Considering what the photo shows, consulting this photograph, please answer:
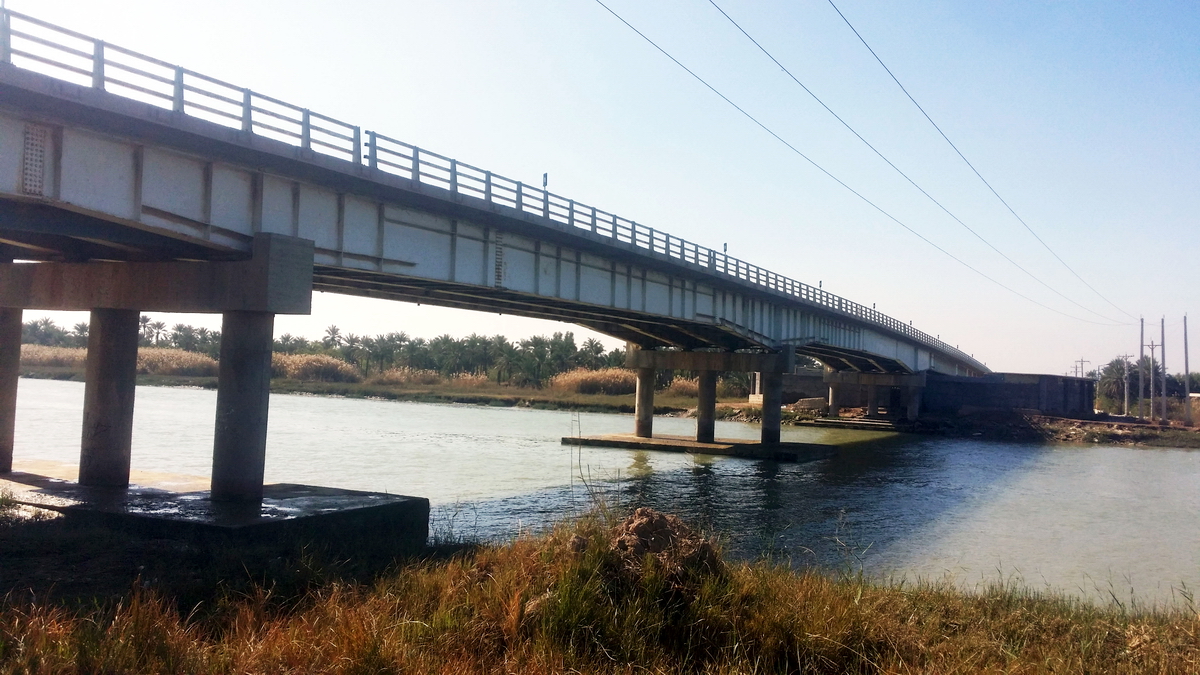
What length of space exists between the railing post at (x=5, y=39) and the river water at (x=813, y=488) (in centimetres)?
1070

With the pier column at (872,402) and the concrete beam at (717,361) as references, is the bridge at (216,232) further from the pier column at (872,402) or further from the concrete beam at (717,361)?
the pier column at (872,402)

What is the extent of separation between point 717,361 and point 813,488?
18943 mm

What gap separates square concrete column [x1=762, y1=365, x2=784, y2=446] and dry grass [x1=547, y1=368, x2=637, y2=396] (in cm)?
4350

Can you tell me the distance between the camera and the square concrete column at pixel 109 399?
22.1m

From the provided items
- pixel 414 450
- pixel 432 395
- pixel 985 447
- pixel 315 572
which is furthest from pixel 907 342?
pixel 315 572

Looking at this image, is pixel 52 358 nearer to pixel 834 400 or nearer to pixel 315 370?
pixel 315 370

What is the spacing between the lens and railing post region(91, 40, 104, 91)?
1680 centimetres

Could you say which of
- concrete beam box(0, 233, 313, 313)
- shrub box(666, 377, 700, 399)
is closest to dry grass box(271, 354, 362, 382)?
shrub box(666, 377, 700, 399)

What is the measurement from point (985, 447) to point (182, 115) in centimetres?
6054

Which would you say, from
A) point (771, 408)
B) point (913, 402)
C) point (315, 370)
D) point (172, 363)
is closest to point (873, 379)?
point (913, 402)

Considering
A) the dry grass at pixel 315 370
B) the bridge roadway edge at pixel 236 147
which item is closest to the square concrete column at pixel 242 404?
the bridge roadway edge at pixel 236 147

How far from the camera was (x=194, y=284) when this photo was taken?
21047mm

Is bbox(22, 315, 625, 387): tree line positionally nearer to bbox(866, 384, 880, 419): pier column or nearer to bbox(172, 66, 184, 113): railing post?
bbox(866, 384, 880, 419): pier column

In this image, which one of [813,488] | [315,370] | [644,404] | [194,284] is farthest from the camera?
[315,370]
